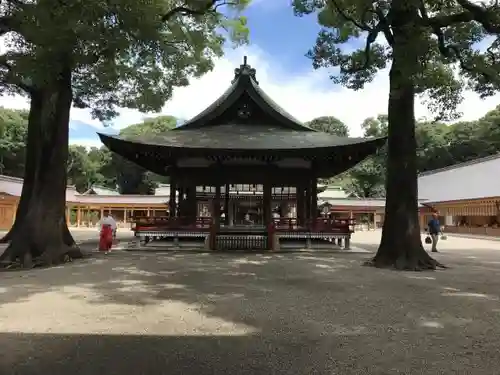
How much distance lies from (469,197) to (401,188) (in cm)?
2959

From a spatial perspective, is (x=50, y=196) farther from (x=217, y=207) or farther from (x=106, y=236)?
(x=217, y=207)

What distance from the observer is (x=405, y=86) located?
13352mm

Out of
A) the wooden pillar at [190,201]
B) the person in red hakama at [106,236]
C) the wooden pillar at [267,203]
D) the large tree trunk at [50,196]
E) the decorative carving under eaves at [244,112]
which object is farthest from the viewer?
the decorative carving under eaves at [244,112]

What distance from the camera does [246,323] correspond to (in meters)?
6.12

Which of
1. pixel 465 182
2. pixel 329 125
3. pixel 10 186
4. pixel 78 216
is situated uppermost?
pixel 329 125

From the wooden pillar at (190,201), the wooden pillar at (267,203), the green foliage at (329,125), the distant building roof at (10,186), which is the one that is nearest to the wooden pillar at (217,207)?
the wooden pillar at (190,201)

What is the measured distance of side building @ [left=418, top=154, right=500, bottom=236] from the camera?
35.6 m

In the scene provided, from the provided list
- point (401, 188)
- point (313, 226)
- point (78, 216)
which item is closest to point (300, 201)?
point (313, 226)

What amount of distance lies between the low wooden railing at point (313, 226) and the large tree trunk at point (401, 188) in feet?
13.4

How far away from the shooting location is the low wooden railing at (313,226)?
17688 mm

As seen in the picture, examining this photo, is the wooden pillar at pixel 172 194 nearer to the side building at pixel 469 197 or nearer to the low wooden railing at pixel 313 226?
the low wooden railing at pixel 313 226

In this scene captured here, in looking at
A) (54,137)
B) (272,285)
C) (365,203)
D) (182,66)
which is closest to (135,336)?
(272,285)

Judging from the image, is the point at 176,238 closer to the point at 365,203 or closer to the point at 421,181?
the point at 365,203

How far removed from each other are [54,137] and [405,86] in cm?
1122
